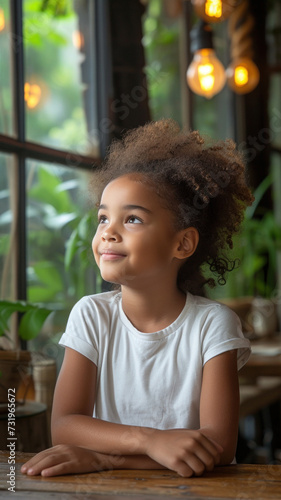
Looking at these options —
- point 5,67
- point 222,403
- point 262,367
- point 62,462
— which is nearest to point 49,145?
point 5,67

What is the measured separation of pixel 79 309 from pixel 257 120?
431 centimetres

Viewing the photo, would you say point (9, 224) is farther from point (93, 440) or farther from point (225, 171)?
point (93, 440)

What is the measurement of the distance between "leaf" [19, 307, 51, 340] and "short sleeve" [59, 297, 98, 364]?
47cm

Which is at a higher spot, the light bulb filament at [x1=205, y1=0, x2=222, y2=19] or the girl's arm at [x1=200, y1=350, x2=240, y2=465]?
the light bulb filament at [x1=205, y1=0, x2=222, y2=19]

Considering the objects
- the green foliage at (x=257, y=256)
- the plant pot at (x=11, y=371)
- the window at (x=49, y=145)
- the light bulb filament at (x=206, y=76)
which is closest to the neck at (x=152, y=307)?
the plant pot at (x=11, y=371)

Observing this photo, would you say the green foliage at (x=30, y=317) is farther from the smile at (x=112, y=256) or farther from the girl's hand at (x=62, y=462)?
the girl's hand at (x=62, y=462)

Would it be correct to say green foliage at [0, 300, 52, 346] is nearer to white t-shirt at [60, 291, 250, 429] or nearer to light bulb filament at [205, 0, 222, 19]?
white t-shirt at [60, 291, 250, 429]

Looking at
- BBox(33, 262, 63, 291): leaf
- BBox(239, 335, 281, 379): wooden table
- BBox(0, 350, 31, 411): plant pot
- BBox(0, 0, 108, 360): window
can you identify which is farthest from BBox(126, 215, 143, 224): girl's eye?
BBox(239, 335, 281, 379): wooden table

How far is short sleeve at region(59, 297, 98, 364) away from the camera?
1.37 meters

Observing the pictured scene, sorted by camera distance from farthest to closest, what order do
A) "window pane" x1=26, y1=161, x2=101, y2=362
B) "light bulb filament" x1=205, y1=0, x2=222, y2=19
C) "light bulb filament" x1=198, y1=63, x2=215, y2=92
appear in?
1. "light bulb filament" x1=198, y1=63, x2=215, y2=92
2. "light bulb filament" x1=205, y1=0, x2=222, y2=19
3. "window pane" x1=26, y1=161, x2=101, y2=362

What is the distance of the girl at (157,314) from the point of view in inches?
49.4

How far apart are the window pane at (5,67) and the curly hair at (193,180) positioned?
1195 mm

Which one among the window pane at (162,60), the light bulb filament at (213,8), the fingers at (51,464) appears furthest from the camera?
the window pane at (162,60)

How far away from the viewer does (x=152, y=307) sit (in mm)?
1373
